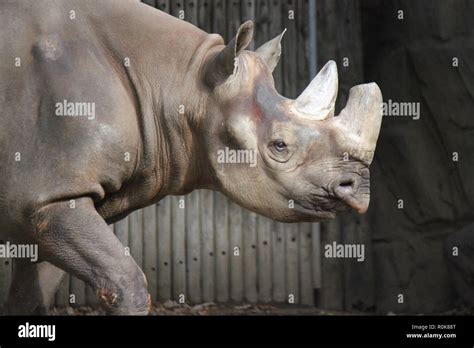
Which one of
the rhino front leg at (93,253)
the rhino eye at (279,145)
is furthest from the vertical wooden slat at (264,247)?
the rhino front leg at (93,253)

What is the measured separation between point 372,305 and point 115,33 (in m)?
3.71

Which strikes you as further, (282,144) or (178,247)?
(178,247)

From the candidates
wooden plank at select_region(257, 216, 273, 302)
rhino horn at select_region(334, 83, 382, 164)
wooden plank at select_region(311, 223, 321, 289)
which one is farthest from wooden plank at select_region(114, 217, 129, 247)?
rhino horn at select_region(334, 83, 382, 164)

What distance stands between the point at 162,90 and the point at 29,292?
138cm

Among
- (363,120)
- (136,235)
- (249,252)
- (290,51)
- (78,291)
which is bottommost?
(78,291)

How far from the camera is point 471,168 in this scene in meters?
8.02

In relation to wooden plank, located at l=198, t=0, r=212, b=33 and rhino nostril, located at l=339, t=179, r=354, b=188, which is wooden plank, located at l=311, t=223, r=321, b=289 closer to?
wooden plank, located at l=198, t=0, r=212, b=33

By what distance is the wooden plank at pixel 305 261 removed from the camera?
8.63m

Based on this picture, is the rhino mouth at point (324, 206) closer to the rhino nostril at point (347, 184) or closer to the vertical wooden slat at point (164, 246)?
the rhino nostril at point (347, 184)

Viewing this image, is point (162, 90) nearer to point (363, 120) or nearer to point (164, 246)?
point (363, 120)

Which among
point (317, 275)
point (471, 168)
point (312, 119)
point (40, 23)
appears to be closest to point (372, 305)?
point (317, 275)

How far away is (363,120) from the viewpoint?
5.66 metres

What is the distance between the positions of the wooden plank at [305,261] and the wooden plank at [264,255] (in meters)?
0.23

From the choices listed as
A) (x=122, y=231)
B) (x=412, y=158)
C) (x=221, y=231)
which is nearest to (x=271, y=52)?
(x=412, y=158)
